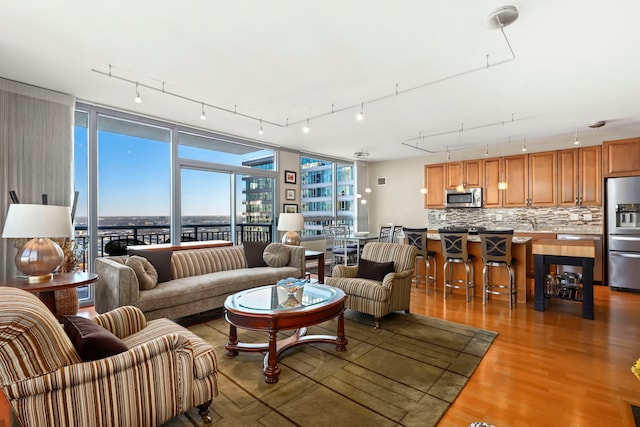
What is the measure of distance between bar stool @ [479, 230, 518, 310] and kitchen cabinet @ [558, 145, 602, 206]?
8.70 feet

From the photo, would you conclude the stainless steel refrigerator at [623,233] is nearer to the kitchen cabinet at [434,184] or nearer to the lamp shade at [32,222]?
the kitchen cabinet at [434,184]

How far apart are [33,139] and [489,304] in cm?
617

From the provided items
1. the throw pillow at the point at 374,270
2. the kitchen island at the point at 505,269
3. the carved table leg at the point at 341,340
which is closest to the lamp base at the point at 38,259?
the carved table leg at the point at 341,340

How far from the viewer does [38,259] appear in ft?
8.92

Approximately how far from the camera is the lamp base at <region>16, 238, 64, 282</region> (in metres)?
2.71

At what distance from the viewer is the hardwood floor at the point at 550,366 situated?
1.99 metres

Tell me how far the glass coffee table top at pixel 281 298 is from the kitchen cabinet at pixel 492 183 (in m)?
5.11

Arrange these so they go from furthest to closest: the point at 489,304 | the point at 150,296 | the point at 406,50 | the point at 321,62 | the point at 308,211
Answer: the point at 308,211 → the point at 489,304 → the point at 150,296 → the point at 321,62 → the point at 406,50

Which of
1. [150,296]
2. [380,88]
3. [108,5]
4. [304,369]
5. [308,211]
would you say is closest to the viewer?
[108,5]

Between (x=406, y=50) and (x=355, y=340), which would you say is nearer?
(x=406, y=50)

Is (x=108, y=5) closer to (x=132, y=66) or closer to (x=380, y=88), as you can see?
(x=132, y=66)

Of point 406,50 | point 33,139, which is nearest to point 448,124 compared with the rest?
point 406,50

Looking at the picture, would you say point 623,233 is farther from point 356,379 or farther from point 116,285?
point 116,285

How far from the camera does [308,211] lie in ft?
25.6
